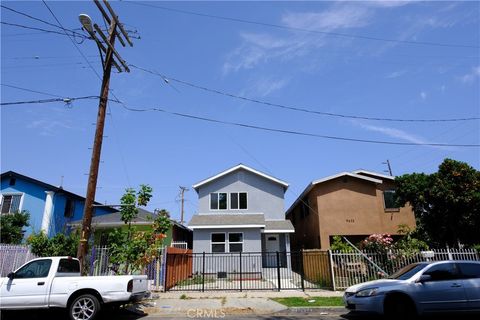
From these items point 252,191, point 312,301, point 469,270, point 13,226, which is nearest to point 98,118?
point 312,301

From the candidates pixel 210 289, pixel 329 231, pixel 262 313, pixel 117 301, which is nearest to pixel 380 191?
pixel 329 231

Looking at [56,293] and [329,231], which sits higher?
[329,231]

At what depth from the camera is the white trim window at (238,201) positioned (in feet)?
81.9

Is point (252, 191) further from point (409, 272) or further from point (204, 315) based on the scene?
point (409, 272)

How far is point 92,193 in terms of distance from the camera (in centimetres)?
1163

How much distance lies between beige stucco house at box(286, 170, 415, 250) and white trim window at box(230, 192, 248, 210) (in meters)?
4.53

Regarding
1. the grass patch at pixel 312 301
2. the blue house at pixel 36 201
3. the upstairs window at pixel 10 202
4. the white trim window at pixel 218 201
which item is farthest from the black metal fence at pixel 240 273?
the upstairs window at pixel 10 202

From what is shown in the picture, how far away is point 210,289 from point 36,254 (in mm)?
7669

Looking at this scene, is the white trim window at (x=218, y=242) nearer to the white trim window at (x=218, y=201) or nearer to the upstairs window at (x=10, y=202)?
the white trim window at (x=218, y=201)

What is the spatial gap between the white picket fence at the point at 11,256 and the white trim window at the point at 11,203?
1280 cm

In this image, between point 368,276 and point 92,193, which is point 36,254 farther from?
point 368,276

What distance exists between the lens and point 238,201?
990 inches

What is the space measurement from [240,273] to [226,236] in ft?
25.5

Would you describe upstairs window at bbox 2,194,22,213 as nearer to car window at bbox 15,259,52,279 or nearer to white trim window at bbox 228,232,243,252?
white trim window at bbox 228,232,243,252
